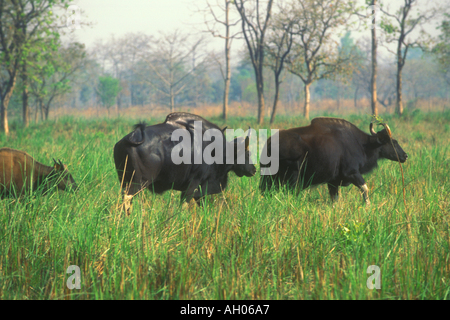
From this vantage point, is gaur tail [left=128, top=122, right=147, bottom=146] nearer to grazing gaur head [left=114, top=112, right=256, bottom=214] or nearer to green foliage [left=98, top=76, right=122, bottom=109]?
grazing gaur head [left=114, top=112, right=256, bottom=214]

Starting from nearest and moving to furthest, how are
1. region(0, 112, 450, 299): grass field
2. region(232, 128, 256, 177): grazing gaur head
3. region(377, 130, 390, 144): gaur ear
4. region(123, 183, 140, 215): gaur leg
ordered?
region(0, 112, 450, 299): grass field → region(123, 183, 140, 215): gaur leg → region(232, 128, 256, 177): grazing gaur head → region(377, 130, 390, 144): gaur ear

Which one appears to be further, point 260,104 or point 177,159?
point 260,104

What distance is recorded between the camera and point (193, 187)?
4234 mm

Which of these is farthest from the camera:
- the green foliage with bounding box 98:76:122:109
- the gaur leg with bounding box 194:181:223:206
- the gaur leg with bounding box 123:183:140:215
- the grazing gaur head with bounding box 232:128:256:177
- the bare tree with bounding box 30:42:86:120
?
the green foliage with bounding box 98:76:122:109

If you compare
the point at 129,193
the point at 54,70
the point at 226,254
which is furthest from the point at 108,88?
the point at 226,254

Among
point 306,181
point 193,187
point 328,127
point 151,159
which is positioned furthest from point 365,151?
point 151,159

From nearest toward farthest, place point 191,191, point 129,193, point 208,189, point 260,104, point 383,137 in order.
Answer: point 129,193 < point 191,191 < point 208,189 < point 383,137 < point 260,104

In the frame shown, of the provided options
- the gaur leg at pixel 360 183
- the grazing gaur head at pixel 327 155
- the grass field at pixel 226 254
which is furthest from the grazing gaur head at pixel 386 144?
the grass field at pixel 226 254

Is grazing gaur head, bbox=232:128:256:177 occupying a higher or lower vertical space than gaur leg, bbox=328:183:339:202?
higher

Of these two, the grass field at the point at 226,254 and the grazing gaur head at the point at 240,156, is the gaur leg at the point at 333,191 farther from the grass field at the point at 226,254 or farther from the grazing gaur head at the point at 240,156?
the grazing gaur head at the point at 240,156

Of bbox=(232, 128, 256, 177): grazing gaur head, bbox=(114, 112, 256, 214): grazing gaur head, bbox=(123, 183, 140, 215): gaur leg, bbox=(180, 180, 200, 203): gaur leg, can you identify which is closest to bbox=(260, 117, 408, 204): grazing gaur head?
bbox=(232, 128, 256, 177): grazing gaur head

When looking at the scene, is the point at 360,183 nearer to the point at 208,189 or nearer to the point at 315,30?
the point at 208,189

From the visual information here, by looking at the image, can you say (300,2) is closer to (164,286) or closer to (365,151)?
(365,151)

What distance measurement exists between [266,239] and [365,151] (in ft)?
7.70
